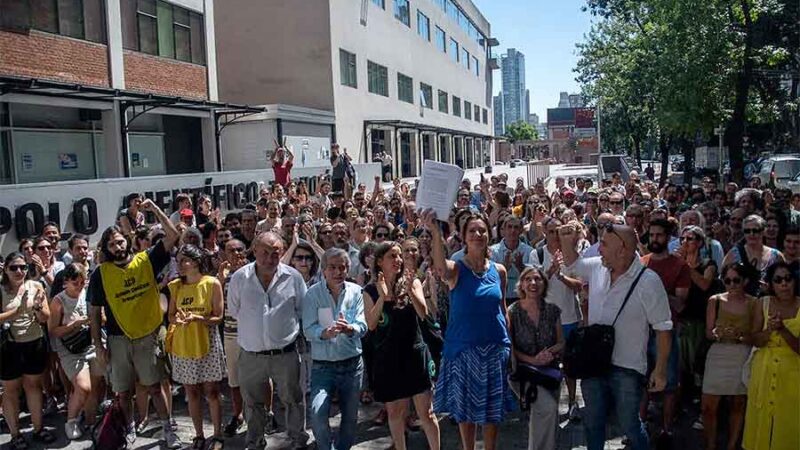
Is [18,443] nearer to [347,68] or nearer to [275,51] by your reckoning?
[275,51]

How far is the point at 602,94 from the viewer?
35562 mm

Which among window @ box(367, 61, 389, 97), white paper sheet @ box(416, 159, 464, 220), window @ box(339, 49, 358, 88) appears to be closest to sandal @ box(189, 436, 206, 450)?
white paper sheet @ box(416, 159, 464, 220)

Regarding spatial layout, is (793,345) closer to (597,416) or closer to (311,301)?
(597,416)

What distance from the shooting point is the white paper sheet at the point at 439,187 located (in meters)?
4.90

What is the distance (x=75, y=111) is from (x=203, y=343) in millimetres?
15575

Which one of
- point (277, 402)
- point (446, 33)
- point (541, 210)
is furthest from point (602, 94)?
point (277, 402)

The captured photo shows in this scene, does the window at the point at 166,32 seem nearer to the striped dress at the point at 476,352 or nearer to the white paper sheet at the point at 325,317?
the white paper sheet at the point at 325,317

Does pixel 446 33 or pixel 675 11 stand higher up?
pixel 446 33

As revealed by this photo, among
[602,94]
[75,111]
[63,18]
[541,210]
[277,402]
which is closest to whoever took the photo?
[277,402]

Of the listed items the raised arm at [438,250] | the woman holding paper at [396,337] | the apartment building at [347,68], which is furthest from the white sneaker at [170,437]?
the apartment building at [347,68]

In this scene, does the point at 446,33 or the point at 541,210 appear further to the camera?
the point at 446,33

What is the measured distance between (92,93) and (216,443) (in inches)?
549

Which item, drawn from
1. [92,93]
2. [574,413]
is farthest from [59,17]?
[574,413]

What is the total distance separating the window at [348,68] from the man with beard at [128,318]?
26.4 meters
